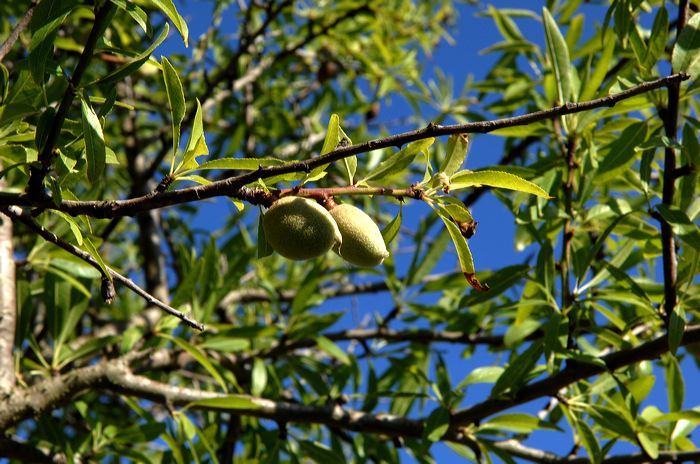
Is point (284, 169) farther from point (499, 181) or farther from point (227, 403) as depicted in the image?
point (227, 403)

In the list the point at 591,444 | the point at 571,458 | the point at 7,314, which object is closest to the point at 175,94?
the point at 7,314

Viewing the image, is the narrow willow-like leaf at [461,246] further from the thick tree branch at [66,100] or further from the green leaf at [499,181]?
the thick tree branch at [66,100]

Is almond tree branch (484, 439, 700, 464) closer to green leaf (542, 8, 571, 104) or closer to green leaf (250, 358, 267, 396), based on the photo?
green leaf (250, 358, 267, 396)

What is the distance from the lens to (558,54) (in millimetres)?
1578

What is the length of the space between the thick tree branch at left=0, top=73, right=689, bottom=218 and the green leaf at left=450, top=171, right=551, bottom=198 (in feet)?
0.37

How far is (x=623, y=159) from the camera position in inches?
59.2

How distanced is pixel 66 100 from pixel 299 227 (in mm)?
320

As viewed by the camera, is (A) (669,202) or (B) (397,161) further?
(A) (669,202)

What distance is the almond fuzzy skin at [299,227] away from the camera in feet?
3.12

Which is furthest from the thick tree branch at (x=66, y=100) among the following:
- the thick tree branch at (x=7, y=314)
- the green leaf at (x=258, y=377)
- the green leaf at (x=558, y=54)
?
the green leaf at (x=258, y=377)

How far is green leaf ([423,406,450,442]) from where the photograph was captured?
64.2 inches

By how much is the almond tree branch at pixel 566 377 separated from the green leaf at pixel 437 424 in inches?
1.5

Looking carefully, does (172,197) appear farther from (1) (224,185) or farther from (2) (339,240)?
(2) (339,240)

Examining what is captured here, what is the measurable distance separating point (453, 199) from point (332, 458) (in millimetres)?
1156
